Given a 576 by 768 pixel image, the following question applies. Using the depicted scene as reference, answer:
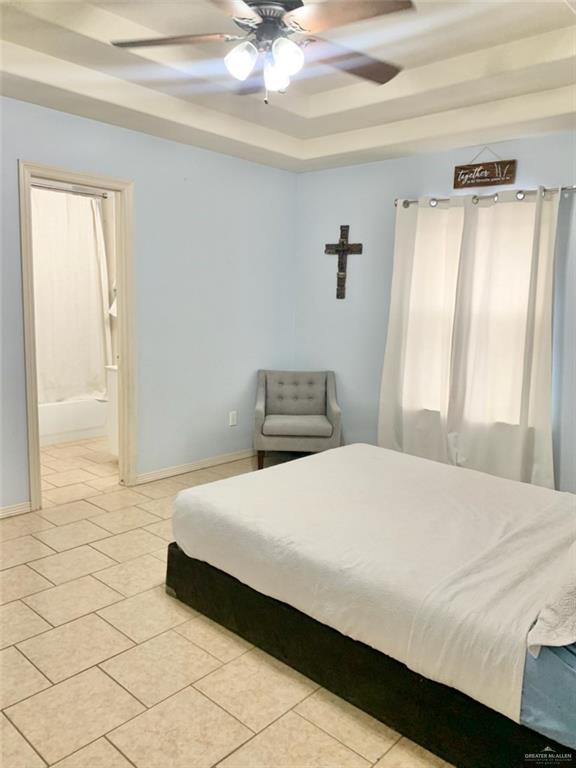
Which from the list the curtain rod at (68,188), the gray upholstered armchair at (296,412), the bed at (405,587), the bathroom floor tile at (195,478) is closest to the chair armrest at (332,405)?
the gray upholstered armchair at (296,412)

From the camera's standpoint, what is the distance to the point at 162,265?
166 inches

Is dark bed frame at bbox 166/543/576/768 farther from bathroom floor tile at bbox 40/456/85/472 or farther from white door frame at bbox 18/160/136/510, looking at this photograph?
bathroom floor tile at bbox 40/456/85/472

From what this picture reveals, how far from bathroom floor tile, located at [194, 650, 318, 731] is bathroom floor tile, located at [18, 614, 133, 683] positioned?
17.7 inches

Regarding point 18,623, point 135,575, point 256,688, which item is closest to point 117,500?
point 135,575

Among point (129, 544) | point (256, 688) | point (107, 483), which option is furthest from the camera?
point (107, 483)

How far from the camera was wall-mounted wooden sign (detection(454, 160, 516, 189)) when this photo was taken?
151 inches

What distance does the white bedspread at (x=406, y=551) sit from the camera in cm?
171

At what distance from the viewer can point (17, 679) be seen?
213 cm

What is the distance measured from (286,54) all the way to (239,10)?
23 cm

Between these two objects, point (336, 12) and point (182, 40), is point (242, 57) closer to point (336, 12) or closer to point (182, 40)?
point (182, 40)

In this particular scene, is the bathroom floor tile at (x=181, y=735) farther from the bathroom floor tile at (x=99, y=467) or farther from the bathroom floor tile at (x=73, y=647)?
the bathroom floor tile at (x=99, y=467)

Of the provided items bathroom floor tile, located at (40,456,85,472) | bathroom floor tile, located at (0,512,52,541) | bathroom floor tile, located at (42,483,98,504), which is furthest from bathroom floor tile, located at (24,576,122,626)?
bathroom floor tile, located at (40,456,85,472)

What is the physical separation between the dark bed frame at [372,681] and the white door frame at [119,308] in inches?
62.7

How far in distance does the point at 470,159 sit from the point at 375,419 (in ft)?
6.96
